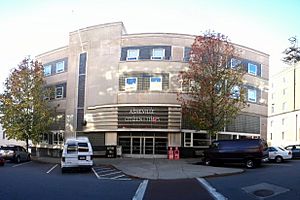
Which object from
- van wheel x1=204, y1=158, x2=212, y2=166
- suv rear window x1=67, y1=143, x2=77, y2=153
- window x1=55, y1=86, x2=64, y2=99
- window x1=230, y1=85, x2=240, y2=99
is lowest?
van wheel x1=204, y1=158, x2=212, y2=166

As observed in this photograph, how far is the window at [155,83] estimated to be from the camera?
35.5 m

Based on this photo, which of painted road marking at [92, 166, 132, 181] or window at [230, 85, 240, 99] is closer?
painted road marking at [92, 166, 132, 181]

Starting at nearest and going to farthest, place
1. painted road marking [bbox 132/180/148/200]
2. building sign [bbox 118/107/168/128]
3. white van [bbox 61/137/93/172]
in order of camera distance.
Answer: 1. painted road marking [bbox 132/180/148/200]
2. white van [bbox 61/137/93/172]
3. building sign [bbox 118/107/168/128]

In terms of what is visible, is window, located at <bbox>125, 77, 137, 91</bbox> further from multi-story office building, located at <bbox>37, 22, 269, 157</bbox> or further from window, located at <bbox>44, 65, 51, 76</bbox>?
window, located at <bbox>44, 65, 51, 76</bbox>

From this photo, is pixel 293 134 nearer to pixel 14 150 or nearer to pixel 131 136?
pixel 131 136

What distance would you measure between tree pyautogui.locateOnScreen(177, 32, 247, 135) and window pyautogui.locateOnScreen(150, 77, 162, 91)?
429 centimetres

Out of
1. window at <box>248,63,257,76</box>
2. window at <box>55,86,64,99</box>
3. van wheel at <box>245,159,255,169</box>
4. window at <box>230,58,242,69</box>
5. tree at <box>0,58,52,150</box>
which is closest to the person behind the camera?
van wheel at <box>245,159,255,169</box>

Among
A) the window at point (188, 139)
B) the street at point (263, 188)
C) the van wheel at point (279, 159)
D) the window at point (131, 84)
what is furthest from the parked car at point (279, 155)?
the street at point (263, 188)

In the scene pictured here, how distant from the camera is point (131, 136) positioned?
117 feet

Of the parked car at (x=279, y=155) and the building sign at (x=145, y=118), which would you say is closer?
the parked car at (x=279, y=155)

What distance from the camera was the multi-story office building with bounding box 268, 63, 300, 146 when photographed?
5833cm

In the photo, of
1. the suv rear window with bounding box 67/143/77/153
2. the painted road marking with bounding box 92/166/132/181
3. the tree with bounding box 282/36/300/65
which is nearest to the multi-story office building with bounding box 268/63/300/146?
the tree with bounding box 282/36/300/65

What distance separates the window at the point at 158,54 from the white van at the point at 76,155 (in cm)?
1448

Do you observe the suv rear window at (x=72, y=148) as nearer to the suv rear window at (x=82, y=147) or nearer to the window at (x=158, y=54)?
the suv rear window at (x=82, y=147)
